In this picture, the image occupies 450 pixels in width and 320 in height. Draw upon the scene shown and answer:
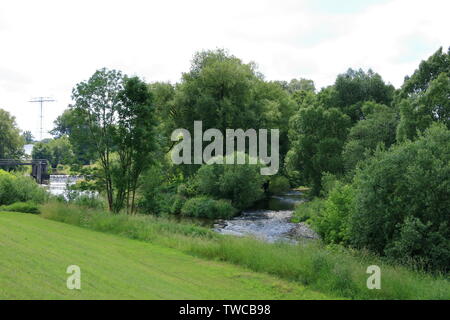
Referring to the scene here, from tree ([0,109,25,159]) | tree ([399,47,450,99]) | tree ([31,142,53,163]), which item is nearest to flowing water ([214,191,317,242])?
tree ([399,47,450,99])

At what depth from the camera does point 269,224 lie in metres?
33.2

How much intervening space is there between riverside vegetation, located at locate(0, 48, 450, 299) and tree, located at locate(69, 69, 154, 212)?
66 millimetres

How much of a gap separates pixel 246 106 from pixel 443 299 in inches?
1550

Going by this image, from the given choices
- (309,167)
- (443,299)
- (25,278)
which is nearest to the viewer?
(25,278)

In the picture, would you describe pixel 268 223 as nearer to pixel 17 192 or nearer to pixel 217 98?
pixel 17 192

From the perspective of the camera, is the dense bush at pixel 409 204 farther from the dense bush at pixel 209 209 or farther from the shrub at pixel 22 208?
the dense bush at pixel 209 209

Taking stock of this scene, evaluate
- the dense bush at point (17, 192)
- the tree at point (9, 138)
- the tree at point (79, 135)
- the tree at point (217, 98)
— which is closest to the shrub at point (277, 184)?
the tree at point (217, 98)

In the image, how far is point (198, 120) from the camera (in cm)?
4691

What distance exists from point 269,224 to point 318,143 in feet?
35.0

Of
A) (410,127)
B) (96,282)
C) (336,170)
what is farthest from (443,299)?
(336,170)

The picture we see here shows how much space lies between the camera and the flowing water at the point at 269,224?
2842 centimetres

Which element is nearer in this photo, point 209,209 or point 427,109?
point 427,109

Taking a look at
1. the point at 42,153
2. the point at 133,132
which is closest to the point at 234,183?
the point at 133,132
